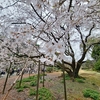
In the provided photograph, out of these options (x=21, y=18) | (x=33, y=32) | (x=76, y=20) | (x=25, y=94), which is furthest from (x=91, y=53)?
(x=33, y=32)

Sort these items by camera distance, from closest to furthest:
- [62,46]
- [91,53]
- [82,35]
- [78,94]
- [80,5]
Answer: [62,46]
[80,5]
[78,94]
[82,35]
[91,53]

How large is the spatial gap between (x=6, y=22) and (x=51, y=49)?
407 centimetres

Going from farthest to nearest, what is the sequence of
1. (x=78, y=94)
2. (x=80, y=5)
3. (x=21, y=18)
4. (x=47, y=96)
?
(x=21, y=18) < (x=78, y=94) < (x=47, y=96) < (x=80, y=5)

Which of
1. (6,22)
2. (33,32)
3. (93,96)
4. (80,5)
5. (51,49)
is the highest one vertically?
(6,22)

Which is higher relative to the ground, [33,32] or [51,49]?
[33,32]

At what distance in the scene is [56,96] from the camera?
416cm

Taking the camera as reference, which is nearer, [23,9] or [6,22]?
[6,22]

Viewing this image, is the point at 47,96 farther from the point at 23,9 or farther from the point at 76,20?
the point at 23,9

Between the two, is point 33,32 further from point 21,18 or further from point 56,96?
point 21,18

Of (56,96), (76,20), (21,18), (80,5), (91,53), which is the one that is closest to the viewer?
(80,5)

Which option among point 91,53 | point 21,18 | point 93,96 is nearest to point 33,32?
point 93,96

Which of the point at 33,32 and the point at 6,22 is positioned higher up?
the point at 6,22

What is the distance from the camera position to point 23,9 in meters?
5.71

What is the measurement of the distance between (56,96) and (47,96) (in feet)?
1.31
